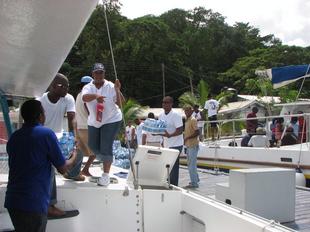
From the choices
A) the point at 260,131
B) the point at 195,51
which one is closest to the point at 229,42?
the point at 195,51

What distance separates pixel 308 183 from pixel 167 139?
4.22m

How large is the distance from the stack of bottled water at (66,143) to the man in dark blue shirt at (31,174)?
1.14 m

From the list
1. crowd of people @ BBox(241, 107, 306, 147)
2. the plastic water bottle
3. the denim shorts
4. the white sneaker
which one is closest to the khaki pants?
the denim shorts

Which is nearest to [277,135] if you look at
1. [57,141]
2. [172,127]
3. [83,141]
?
[172,127]

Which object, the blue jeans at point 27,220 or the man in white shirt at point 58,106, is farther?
the man in white shirt at point 58,106

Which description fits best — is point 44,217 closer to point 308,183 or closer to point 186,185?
point 186,185

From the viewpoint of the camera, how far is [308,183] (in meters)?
9.78

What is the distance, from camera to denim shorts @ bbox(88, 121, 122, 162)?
456cm

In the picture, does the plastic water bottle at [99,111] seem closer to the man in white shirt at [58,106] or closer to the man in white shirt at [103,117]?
the man in white shirt at [103,117]

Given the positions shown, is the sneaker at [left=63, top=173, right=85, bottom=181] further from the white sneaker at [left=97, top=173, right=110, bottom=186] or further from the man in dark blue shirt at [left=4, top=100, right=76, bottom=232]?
the man in dark blue shirt at [left=4, top=100, right=76, bottom=232]

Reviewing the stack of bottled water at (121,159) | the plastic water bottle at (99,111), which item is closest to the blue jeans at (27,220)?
the plastic water bottle at (99,111)

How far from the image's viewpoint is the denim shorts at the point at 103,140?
456 cm

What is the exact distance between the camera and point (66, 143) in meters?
4.21

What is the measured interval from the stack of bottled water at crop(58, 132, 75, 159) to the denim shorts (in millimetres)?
394
